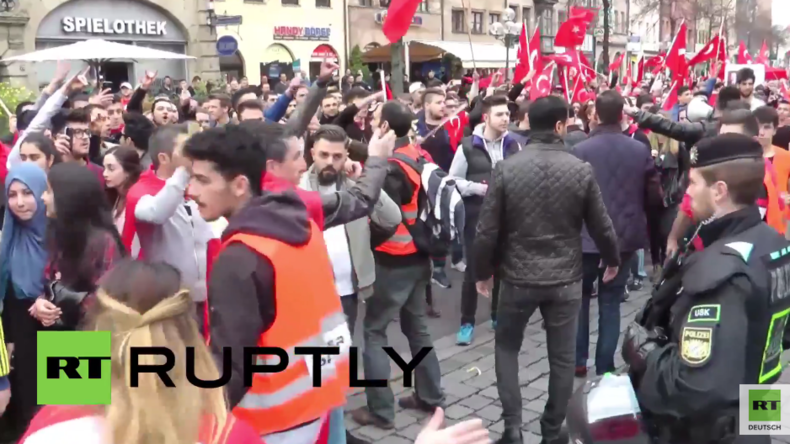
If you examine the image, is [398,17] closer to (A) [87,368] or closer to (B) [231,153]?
(B) [231,153]

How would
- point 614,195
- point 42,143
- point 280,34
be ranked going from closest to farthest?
point 42,143 < point 614,195 < point 280,34

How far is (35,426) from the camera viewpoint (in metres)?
1.57

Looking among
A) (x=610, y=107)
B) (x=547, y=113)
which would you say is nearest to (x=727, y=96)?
(x=610, y=107)

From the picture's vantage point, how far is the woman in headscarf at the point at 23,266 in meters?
4.10

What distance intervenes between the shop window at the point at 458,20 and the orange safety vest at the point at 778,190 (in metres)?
33.6

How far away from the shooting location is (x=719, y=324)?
2.41 m

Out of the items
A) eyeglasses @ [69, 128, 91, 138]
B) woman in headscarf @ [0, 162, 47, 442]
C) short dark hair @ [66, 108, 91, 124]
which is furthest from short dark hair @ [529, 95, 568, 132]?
short dark hair @ [66, 108, 91, 124]

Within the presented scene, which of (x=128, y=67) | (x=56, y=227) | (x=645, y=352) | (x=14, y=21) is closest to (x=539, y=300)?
(x=645, y=352)

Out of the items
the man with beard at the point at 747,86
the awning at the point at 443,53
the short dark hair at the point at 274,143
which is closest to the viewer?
the short dark hair at the point at 274,143

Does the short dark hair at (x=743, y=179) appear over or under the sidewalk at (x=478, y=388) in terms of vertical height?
over

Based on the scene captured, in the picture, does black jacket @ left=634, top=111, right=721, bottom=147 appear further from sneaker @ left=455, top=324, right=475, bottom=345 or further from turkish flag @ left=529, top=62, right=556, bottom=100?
turkish flag @ left=529, top=62, right=556, bottom=100

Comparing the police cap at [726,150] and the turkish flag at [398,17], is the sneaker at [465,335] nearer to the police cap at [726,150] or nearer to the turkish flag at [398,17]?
the turkish flag at [398,17]

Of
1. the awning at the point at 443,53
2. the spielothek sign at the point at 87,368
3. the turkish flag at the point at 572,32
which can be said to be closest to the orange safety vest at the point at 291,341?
the spielothek sign at the point at 87,368

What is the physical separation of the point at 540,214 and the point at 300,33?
92.6 feet
